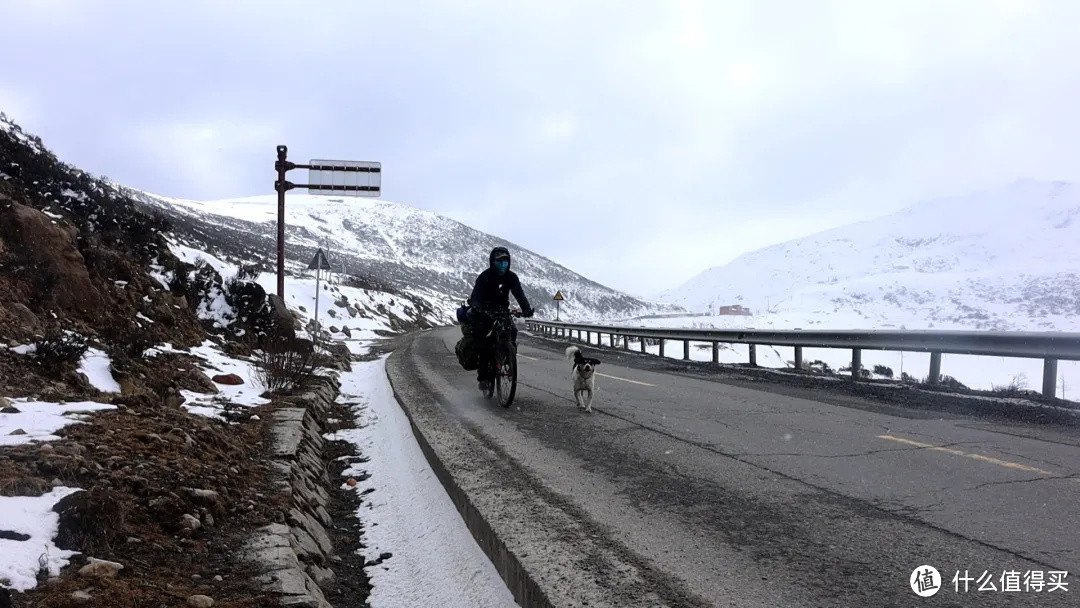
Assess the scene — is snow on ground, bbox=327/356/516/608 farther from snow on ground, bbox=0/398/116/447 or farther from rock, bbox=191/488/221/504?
snow on ground, bbox=0/398/116/447

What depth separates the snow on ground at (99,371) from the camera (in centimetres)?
566

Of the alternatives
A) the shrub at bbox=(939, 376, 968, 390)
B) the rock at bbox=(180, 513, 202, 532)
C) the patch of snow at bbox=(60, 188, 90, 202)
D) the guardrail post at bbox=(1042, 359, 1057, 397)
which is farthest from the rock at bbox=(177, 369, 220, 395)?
the shrub at bbox=(939, 376, 968, 390)

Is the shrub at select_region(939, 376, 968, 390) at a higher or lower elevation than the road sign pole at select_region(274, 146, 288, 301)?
lower

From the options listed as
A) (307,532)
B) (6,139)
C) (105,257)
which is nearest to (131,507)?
(307,532)

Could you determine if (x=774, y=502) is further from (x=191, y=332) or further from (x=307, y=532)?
(x=191, y=332)

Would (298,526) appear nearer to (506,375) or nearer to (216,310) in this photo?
(506,375)

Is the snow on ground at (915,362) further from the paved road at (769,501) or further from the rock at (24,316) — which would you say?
the rock at (24,316)

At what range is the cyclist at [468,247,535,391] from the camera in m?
8.19

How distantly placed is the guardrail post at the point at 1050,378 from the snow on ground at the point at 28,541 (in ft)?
35.5

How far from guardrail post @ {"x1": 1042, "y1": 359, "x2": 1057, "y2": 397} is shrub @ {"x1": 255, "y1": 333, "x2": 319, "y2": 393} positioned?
1062cm

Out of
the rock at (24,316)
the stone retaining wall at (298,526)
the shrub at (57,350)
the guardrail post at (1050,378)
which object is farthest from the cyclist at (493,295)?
the guardrail post at (1050,378)

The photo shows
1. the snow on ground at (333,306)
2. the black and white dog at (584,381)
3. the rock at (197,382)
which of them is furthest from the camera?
the snow on ground at (333,306)

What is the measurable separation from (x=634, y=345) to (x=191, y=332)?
2777cm

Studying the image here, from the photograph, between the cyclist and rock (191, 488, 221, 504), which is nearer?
rock (191, 488, 221, 504)
